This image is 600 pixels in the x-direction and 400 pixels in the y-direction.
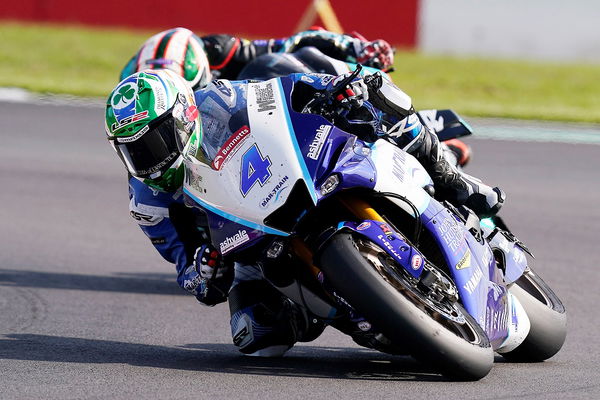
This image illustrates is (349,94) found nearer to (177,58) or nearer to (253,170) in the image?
(253,170)

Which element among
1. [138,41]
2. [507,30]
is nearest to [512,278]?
[507,30]

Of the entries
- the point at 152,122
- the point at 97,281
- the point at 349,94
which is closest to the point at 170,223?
the point at 152,122

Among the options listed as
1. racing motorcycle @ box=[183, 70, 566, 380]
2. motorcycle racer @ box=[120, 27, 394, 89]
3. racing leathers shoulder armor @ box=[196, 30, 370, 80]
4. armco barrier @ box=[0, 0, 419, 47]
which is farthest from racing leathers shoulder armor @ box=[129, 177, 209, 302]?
armco barrier @ box=[0, 0, 419, 47]

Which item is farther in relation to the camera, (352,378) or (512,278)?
(512,278)

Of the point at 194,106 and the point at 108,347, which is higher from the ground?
the point at 194,106

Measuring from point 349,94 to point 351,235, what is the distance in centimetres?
73

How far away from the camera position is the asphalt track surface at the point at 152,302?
457 cm

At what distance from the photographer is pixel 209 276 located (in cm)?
499

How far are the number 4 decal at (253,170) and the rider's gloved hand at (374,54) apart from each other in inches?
119

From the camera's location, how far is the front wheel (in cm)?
418

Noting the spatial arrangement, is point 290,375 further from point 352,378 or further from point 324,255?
point 324,255

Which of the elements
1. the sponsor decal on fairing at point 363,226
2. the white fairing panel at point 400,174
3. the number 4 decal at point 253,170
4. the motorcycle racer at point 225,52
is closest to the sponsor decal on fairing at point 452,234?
the white fairing panel at point 400,174

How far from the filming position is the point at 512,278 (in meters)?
5.23

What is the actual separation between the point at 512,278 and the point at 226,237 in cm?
143
